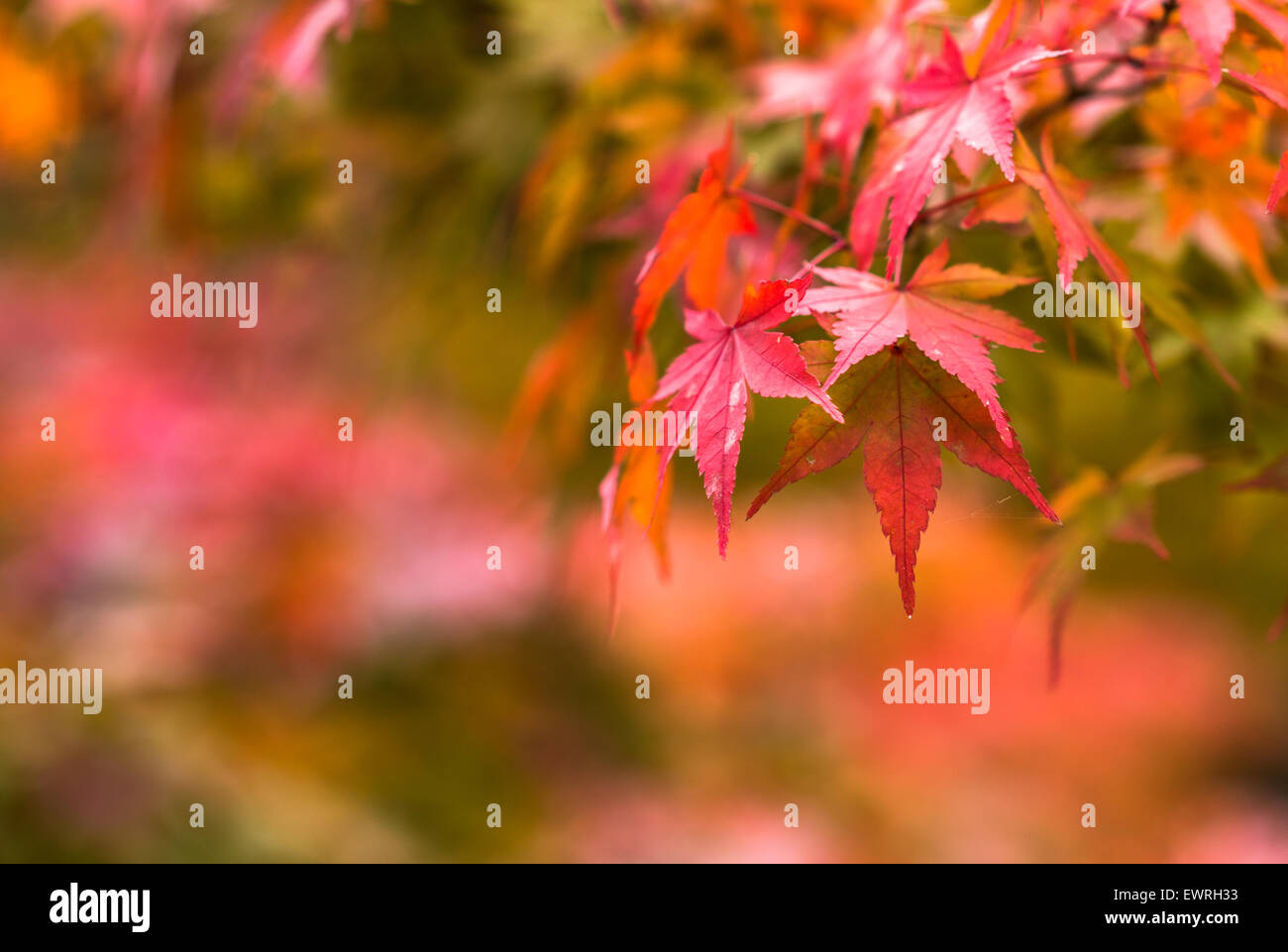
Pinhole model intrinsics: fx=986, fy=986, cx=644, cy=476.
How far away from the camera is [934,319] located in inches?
14.8

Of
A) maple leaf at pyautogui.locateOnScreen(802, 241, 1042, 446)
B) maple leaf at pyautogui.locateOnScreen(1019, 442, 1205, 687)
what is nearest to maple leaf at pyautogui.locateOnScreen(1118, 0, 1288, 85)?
maple leaf at pyautogui.locateOnScreen(802, 241, 1042, 446)

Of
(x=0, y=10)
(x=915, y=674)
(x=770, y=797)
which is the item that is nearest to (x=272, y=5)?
(x=0, y=10)

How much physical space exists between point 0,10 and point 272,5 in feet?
1.52

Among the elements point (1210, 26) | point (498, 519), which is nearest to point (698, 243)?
point (1210, 26)

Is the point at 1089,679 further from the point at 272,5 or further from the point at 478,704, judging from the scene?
the point at 272,5

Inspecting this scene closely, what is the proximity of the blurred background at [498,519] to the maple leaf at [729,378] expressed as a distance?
122 mm

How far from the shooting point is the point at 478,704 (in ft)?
7.04

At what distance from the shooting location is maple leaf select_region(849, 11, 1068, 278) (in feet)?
1.24

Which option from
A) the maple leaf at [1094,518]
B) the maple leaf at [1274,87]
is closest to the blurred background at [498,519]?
the maple leaf at [1094,518]

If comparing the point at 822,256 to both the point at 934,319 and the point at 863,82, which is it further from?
the point at 863,82

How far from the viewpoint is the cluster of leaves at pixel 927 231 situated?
0.36 meters

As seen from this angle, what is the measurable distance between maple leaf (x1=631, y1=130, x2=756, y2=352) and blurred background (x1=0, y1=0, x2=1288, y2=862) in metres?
0.05

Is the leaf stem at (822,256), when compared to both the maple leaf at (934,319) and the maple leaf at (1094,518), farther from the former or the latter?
the maple leaf at (1094,518)

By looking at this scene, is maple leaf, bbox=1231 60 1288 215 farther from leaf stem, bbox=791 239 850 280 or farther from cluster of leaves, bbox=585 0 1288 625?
leaf stem, bbox=791 239 850 280
